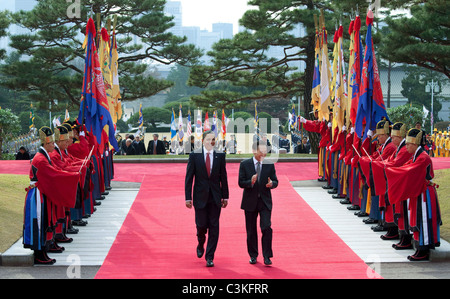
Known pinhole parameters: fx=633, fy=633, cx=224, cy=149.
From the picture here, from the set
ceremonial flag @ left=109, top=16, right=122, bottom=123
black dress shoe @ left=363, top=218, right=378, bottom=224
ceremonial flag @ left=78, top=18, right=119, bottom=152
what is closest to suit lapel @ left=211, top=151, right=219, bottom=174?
black dress shoe @ left=363, top=218, right=378, bottom=224

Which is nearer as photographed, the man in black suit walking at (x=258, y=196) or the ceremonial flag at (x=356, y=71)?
the man in black suit walking at (x=258, y=196)

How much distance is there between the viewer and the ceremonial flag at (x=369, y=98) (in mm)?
Result: 10586

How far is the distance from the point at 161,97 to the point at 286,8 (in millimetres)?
79791

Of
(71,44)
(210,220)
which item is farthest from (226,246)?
(71,44)

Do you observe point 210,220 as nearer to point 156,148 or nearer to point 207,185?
point 207,185

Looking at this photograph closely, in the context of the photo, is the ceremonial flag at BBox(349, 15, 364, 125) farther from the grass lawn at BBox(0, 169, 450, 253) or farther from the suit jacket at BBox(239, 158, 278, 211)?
the suit jacket at BBox(239, 158, 278, 211)

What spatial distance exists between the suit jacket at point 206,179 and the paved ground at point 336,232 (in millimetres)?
1452

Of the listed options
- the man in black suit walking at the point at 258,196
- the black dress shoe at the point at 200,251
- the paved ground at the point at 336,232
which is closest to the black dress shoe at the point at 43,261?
the paved ground at the point at 336,232

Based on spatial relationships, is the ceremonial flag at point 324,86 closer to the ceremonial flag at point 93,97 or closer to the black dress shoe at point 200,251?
the ceremonial flag at point 93,97

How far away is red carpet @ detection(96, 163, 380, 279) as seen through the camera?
7.06 meters

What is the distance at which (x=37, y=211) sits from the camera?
7543 millimetres

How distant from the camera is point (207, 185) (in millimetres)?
7434

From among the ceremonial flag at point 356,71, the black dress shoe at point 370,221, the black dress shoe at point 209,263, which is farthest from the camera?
the ceremonial flag at point 356,71

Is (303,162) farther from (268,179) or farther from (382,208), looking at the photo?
(268,179)
